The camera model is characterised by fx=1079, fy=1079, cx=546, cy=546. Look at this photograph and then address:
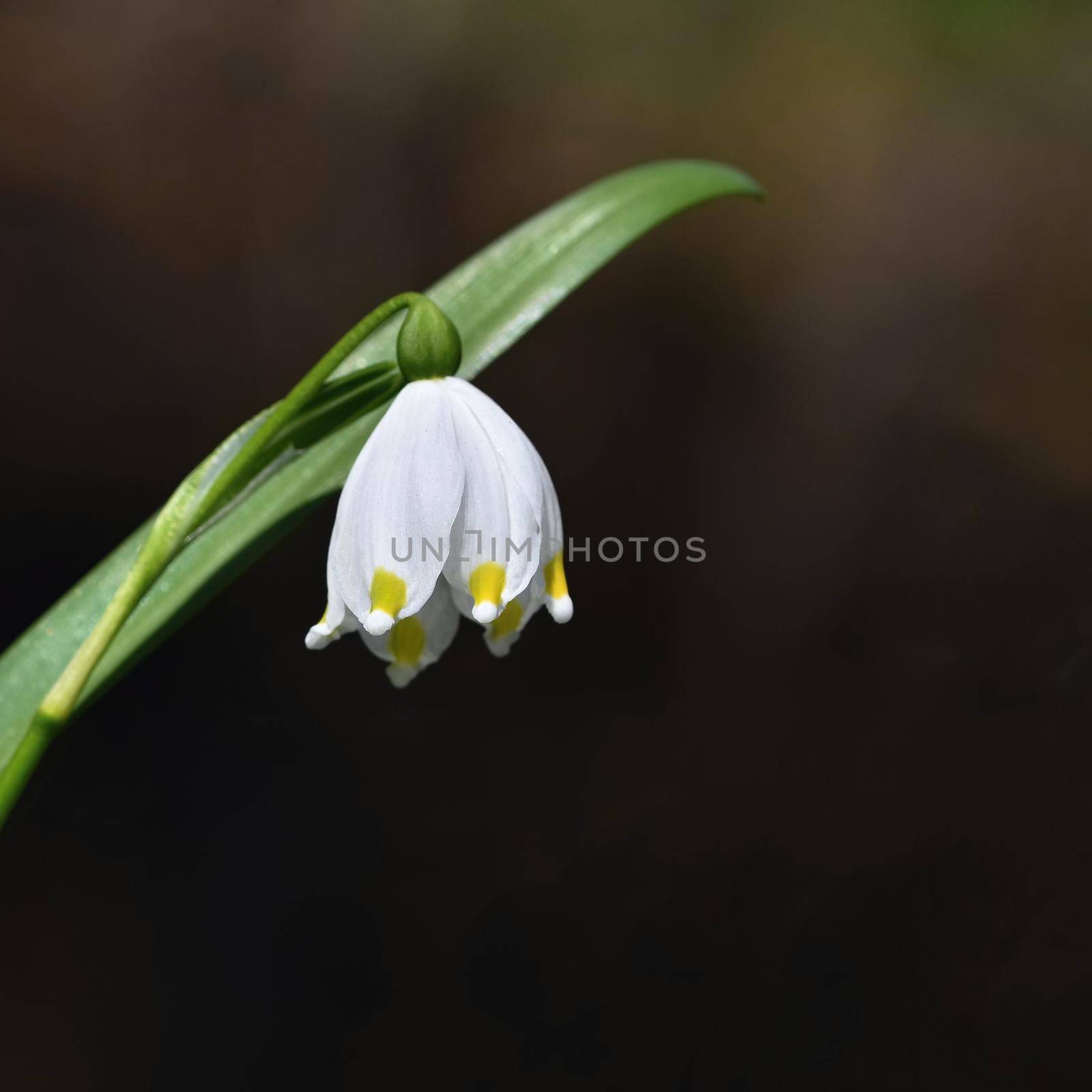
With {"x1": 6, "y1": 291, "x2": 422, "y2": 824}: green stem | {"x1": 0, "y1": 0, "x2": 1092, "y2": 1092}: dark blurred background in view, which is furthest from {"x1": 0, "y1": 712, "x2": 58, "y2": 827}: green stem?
{"x1": 0, "y1": 0, "x2": 1092, "y2": 1092}: dark blurred background

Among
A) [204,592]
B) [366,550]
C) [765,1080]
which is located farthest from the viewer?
[765,1080]

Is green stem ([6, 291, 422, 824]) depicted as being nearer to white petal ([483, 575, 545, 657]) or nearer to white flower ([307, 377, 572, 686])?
white flower ([307, 377, 572, 686])

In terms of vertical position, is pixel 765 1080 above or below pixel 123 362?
below

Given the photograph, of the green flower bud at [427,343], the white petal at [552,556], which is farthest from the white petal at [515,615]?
the green flower bud at [427,343]

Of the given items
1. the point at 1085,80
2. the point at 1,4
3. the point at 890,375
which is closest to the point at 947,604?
the point at 890,375

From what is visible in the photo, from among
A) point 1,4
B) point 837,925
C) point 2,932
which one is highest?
point 1,4

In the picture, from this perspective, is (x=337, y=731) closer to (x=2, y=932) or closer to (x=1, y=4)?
(x=2, y=932)
